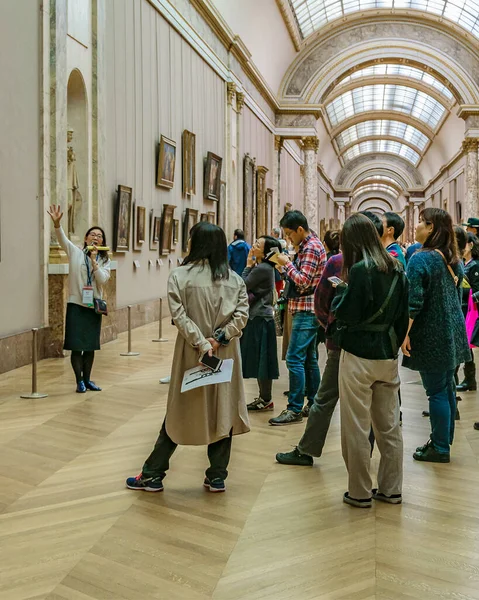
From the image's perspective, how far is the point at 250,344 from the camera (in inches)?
264

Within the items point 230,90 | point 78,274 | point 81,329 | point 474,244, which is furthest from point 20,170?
point 230,90

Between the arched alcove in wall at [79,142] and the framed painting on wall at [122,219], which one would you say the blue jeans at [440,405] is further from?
the framed painting on wall at [122,219]

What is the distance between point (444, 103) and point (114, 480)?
3575 cm

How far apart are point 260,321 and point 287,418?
972 mm

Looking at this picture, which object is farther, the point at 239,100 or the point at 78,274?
the point at 239,100

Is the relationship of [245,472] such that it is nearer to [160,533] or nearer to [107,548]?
[160,533]

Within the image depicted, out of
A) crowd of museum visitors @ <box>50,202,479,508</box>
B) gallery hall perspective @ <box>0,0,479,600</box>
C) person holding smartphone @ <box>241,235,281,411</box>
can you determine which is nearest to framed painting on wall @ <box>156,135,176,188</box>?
gallery hall perspective @ <box>0,0,479,600</box>

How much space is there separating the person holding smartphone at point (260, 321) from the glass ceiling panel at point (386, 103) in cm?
3510

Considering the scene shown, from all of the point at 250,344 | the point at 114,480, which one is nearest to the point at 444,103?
the point at 250,344

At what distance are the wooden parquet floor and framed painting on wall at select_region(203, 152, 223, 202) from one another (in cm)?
1223

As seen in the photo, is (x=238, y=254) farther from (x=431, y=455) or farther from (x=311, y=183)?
(x=311, y=183)

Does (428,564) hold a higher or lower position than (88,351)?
lower

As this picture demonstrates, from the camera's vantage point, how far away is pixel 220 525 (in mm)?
3828

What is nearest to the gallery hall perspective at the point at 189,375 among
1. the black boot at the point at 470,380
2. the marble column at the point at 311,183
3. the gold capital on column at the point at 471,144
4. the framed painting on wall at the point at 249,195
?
the black boot at the point at 470,380
